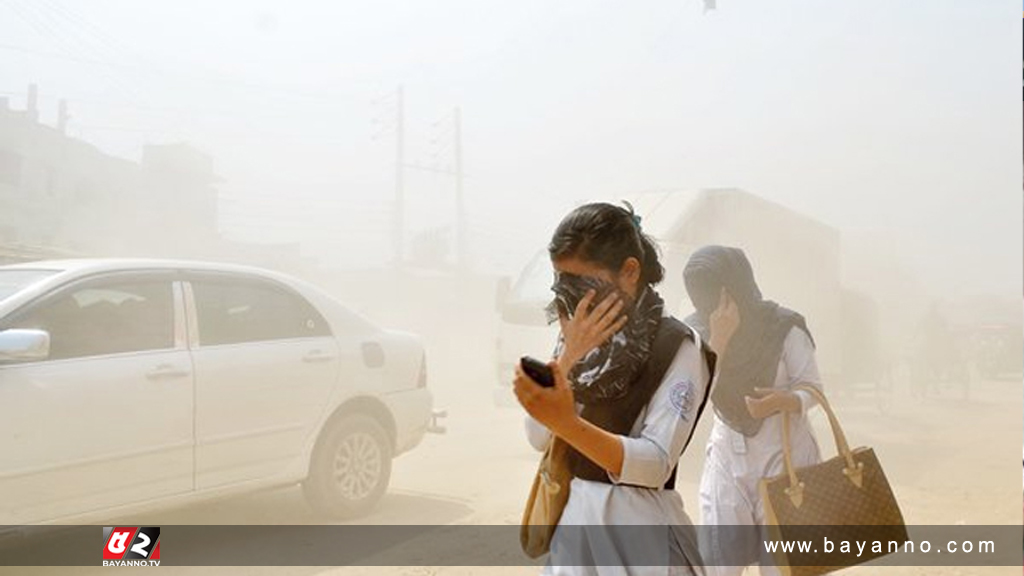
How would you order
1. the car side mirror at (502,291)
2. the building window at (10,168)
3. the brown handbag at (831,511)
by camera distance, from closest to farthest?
the brown handbag at (831,511), the building window at (10,168), the car side mirror at (502,291)

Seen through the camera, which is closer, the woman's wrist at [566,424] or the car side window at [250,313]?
the woman's wrist at [566,424]

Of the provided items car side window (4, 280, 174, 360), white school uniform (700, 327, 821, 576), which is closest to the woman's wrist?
white school uniform (700, 327, 821, 576)

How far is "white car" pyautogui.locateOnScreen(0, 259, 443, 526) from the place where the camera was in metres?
4.03

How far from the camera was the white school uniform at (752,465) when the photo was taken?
3.05 metres

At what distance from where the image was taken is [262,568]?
176 inches

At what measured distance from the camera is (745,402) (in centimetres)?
312

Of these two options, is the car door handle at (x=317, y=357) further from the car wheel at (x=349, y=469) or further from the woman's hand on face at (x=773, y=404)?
the woman's hand on face at (x=773, y=404)

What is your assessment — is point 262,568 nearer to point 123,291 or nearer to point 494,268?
point 123,291

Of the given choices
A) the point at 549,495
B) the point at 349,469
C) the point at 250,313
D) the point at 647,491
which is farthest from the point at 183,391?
the point at 647,491

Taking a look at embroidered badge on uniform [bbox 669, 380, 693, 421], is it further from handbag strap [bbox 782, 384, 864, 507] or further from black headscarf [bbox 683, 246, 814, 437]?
black headscarf [bbox 683, 246, 814, 437]

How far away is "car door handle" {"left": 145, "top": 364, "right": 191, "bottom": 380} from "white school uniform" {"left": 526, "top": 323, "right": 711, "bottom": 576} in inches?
129

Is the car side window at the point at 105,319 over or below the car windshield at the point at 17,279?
below

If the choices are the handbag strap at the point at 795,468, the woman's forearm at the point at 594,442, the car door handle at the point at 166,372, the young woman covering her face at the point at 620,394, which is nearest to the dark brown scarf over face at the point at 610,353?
the young woman covering her face at the point at 620,394

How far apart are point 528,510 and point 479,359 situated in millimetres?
17291
